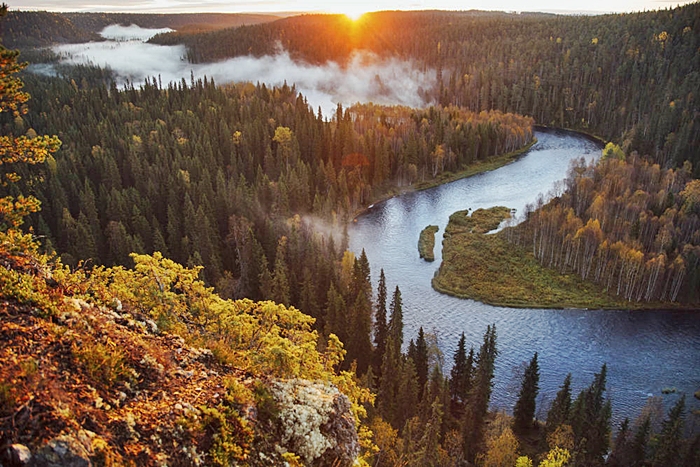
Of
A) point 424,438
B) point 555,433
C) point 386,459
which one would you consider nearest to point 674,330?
point 555,433

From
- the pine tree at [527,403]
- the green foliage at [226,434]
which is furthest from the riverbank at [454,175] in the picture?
the green foliage at [226,434]

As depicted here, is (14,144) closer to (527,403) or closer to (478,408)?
(478,408)

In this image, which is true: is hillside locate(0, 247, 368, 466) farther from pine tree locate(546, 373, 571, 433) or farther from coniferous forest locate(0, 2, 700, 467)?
pine tree locate(546, 373, 571, 433)

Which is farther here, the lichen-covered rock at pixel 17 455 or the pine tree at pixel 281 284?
the pine tree at pixel 281 284

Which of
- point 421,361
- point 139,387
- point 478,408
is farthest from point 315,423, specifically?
point 421,361

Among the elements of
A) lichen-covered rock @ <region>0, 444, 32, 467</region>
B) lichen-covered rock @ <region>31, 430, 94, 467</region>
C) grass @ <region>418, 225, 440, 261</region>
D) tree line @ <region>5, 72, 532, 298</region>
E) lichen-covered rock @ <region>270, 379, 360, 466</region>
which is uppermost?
lichen-covered rock @ <region>0, 444, 32, 467</region>

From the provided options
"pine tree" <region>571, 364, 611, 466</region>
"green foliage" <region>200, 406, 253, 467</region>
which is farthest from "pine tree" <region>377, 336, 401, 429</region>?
"green foliage" <region>200, 406, 253, 467</region>

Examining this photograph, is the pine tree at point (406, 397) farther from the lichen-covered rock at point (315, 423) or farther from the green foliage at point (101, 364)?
the green foliage at point (101, 364)
